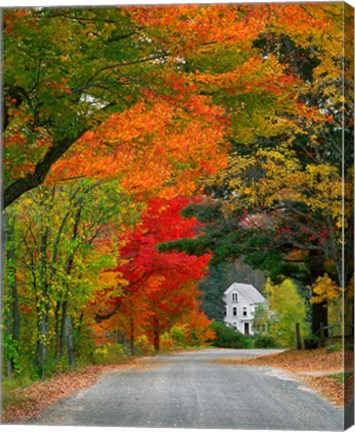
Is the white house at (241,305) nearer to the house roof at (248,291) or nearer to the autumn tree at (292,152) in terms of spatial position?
the house roof at (248,291)

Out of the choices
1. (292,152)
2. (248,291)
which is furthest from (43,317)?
(292,152)

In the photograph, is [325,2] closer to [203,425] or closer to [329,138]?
[329,138]

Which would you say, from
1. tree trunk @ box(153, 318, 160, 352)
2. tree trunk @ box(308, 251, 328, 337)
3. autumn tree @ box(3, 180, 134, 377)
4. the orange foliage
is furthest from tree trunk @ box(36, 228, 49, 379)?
tree trunk @ box(308, 251, 328, 337)

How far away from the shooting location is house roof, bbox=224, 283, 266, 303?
9.49 metres

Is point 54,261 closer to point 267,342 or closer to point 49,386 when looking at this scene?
point 49,386

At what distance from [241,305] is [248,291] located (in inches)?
7.4

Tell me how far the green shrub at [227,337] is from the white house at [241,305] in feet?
0.25

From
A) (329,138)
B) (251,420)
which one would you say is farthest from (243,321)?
(329,138)

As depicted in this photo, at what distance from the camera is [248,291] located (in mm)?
9773

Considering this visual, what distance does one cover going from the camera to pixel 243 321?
9688 mm

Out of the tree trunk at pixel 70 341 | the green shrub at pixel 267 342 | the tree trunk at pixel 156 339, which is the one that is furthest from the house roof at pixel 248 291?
the tree trunk at pixel 70 341

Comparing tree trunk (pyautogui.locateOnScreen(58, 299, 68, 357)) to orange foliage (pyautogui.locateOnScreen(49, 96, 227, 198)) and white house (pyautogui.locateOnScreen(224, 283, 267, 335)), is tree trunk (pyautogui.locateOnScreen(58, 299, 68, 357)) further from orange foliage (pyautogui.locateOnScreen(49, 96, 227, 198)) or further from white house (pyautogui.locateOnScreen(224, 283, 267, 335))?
white house (pyautogui.locateOnScreen(224, 283, 267, 335))

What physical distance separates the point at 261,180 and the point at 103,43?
240 centimetres

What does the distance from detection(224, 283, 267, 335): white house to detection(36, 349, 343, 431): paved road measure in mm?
342
